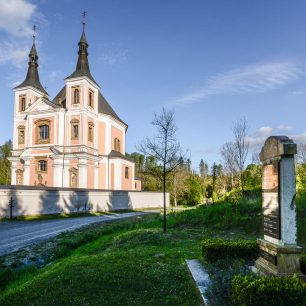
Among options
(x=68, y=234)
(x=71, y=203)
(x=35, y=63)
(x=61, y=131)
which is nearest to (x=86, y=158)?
(x=61, y=131)

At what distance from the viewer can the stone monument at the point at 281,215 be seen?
5371mm

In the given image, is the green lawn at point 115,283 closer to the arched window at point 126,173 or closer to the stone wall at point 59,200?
the stone wall at point 59,200

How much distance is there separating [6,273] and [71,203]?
77.4ft

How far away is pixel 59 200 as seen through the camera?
30203 millimetres

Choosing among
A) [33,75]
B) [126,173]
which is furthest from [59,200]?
[33,75]

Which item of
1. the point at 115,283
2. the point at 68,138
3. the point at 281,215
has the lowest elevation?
the point at 115,283

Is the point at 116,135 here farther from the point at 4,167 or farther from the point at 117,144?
the point at 4,167

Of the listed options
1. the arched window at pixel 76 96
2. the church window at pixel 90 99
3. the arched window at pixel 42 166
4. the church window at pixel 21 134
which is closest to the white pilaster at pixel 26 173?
the arched window at pixel 42 166

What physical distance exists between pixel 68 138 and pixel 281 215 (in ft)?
126

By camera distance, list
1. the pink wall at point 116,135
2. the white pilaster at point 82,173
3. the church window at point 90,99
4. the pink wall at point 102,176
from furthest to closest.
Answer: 1. the pink wall at point 116,135
2. the pink wall at point 102,176
3. the church window at point 90,99
4. the white pilaster at point 82,173

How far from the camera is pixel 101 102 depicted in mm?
50125

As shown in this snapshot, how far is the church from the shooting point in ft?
133

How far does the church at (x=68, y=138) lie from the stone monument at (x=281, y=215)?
35.7 meters

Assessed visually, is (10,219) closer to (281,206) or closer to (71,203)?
(71,203)
